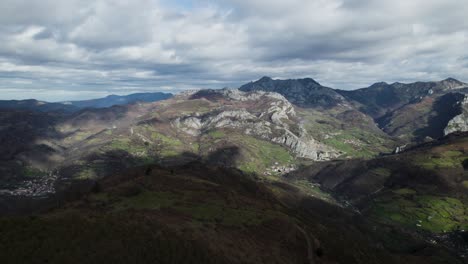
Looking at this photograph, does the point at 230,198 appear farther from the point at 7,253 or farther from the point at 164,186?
the point at 7,253

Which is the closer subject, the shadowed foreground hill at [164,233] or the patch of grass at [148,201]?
the shadowed foreground hill at [164,233]

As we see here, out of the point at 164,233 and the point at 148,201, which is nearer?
the point at 164,233

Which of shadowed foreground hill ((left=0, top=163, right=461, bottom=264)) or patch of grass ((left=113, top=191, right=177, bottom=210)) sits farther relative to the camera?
patch of grass ((left=113, top=191, right=177, bottom=210))

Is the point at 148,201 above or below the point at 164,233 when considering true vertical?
below

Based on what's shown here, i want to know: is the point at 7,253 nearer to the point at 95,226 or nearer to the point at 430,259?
the point at 95,226

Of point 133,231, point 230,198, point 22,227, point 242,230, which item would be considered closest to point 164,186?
point 230,198

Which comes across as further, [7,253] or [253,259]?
[253,259]

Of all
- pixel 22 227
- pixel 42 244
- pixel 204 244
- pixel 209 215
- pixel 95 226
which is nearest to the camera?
pixel 42 244

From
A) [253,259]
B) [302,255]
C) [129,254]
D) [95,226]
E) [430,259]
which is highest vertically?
[95,226]

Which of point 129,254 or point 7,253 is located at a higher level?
point 7,253

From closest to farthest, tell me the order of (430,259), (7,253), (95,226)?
(7,253) < (95,226) < (430,259)
